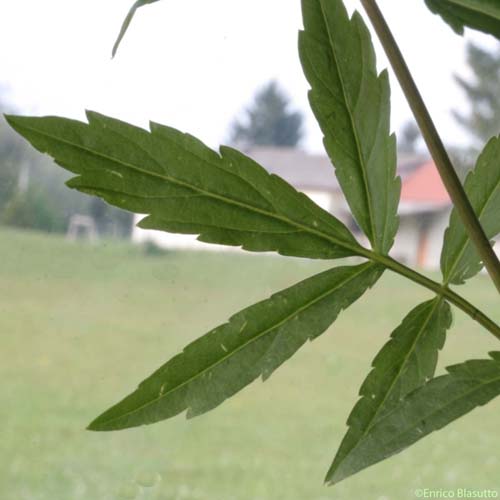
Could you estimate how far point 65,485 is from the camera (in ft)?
3.26

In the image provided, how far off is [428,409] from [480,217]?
8 cm

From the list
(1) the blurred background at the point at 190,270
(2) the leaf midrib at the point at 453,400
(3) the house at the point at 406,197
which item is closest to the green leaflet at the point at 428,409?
(2) the leaf midrib at the point at 453,400

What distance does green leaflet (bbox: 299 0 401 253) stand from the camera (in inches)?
10.1

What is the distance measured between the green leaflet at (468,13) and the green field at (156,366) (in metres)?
0.55

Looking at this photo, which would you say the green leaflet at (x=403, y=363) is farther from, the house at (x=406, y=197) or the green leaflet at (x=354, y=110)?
the house at (x=406, y=197)

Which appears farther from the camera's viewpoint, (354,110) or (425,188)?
(425,188)

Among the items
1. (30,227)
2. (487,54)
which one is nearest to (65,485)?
(30,227)

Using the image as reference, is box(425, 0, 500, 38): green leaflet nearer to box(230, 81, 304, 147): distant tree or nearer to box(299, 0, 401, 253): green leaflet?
box(299, 0, 401, 253): green leaflet

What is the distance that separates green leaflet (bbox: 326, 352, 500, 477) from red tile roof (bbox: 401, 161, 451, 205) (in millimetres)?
541

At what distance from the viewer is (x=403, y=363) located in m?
0.28

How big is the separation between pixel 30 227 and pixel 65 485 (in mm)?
413

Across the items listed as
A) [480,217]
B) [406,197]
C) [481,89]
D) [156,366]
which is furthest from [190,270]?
[480,217]

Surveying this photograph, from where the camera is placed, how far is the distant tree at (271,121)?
85 cm

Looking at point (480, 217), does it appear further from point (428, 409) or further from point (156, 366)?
point (156, 366)
